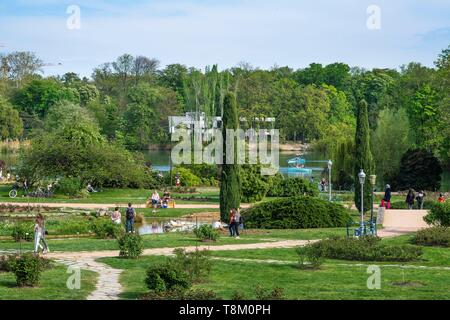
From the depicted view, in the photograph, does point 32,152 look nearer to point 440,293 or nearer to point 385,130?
point 385,130

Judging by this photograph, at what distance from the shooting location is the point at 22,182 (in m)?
49.5

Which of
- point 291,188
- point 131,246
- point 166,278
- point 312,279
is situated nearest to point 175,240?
point 131,246

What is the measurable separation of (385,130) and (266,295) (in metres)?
47.8

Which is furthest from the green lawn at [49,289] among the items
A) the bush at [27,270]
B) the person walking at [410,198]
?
the person walking at [410,198]

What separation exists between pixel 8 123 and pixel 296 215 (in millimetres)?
69702

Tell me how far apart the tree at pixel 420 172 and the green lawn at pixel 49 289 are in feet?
124

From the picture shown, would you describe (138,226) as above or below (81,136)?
below

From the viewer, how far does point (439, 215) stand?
102 feet

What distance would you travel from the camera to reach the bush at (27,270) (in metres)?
18.1

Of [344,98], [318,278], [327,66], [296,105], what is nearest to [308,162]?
[296,105]

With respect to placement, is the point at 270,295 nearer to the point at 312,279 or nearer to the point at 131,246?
the point at 312,279

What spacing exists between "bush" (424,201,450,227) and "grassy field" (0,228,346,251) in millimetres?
3265

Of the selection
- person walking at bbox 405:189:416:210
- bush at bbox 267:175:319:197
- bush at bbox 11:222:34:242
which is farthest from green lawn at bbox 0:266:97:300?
bush at bbox 267:175:319:197

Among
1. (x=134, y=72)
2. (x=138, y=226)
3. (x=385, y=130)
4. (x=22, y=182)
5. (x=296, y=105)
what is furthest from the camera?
(x=134, y=72)
